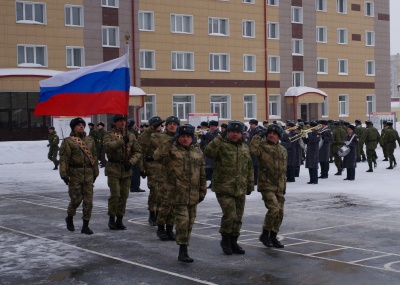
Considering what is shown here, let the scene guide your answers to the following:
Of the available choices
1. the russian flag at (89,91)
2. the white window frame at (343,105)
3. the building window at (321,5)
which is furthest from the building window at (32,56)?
the russian flag at (89,91)

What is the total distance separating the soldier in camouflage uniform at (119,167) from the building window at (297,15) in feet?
136

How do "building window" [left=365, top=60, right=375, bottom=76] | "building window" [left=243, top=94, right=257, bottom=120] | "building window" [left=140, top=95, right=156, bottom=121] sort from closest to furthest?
"building window" [left=140, top=95, right=156, bottom=121], "building window" [left=243, top=94, right=257, bottom=120], "building window" [left=365, top=60, right=375, bottom=76]

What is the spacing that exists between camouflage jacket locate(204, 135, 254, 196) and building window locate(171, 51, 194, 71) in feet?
120

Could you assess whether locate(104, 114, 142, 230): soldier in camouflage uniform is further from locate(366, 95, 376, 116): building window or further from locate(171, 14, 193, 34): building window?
locate(366, 95, 376, 116): building window

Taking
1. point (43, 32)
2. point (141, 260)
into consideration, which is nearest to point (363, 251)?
point (141, 260)

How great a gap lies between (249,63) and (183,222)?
1622 inches

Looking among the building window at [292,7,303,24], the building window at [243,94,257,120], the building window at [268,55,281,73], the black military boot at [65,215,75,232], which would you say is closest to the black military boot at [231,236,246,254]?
the black military boot at [65,215,75,232]

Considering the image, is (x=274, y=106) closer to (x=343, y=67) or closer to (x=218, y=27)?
(x=218, y=27)

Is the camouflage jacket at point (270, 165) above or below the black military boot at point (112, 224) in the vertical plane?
above

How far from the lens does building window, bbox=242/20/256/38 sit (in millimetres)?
50000

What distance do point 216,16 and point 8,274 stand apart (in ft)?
132

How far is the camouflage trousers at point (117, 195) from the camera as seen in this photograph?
12.8 meters

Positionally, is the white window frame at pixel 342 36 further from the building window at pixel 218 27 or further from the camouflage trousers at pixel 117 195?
the camouflage trousers at pixel 117 195

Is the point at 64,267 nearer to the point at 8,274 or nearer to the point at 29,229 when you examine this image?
the point at 8,274
